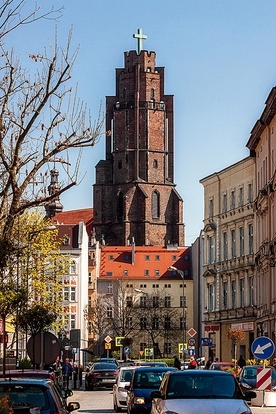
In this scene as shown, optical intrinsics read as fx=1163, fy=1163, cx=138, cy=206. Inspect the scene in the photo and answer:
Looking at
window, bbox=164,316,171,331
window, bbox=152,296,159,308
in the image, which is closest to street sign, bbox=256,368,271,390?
window, bbox=164,316,171,331

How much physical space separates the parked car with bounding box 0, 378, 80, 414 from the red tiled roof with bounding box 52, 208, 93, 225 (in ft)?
516

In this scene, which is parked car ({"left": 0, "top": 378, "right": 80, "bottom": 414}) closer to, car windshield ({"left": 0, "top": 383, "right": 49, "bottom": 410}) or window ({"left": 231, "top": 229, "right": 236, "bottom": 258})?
car windshield ({"left": 0, "top": 383, "right": 49, "bottom": 410})

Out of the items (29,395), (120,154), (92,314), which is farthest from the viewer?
(120,154)

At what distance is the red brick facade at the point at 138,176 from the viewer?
6225 inches

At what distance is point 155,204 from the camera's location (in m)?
160

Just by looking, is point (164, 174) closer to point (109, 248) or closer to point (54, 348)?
point (109, 248)

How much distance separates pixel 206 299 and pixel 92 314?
54572 millimetres

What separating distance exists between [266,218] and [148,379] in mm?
37816

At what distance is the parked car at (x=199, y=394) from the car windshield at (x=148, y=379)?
26.5 feet

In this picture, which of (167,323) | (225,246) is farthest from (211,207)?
(167,323)

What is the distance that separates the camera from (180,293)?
14562 cm

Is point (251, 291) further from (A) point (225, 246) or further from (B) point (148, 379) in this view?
(B) point (148, 379)

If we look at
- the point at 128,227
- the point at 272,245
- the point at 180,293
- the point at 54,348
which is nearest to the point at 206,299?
the point at 272,245

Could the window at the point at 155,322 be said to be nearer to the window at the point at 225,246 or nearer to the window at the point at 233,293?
the window at the point at 225,246
